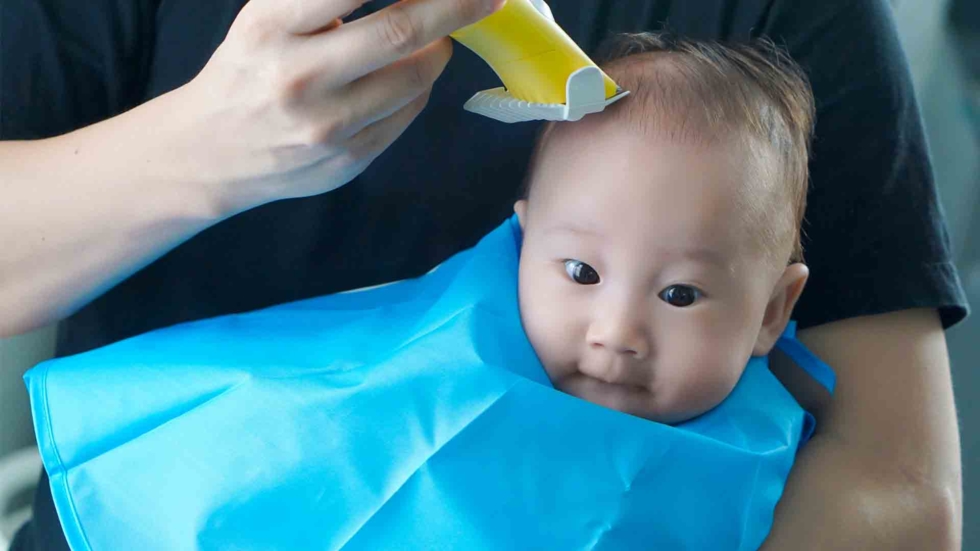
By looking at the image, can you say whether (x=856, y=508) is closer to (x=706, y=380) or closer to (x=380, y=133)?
(x=706, y=380)

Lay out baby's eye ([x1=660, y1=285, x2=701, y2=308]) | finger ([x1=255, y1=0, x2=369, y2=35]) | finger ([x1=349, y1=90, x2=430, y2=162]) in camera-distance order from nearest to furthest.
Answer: finger ([x1=255, y1=0, x2=369, y2=35]) → finger ([x1=349, y1=90, x2=430, y2=162]) → baby's eye ([x1=660, y1=285, x2=701, y2=308])

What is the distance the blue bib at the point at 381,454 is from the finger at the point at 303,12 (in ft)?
1.02

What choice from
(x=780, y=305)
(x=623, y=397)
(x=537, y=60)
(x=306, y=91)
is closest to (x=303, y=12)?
(x=306, y=91)

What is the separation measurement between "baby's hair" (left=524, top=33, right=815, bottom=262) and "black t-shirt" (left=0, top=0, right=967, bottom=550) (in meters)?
0.04

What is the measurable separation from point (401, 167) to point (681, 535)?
0.46m

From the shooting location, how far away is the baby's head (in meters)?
0.78

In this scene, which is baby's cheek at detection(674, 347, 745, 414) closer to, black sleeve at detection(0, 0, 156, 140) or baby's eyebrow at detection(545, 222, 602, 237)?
baby's eyebrow at detection(545, 222, 602, 237)

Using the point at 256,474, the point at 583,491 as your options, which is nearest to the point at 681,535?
the point at 583,491

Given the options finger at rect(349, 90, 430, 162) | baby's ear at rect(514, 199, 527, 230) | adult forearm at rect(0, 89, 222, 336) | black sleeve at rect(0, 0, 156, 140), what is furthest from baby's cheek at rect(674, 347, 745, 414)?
black sleeve at rect(0, 0, 156, 140)

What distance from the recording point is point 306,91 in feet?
2.06

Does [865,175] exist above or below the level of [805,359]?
above

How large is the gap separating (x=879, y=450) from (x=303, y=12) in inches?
26.7

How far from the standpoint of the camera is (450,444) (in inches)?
28.7

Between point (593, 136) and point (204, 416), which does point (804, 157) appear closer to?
point (593, 136)
